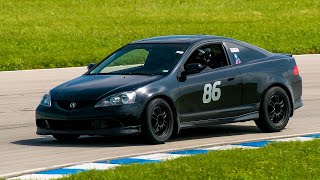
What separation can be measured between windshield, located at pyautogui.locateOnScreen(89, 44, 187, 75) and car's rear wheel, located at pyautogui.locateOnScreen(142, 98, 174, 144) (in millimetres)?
613

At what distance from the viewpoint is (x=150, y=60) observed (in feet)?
48.4

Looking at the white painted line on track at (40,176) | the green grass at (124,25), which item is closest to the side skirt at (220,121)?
the white painted line on track at (40,176)

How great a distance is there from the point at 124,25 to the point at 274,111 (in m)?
22.6

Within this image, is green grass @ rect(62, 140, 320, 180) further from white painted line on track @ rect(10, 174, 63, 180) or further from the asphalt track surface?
the asphalt track surface

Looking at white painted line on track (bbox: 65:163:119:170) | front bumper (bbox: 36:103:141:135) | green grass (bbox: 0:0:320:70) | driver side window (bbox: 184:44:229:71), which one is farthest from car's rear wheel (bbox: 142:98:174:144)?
green grass (bbox: 0:0:320:70)

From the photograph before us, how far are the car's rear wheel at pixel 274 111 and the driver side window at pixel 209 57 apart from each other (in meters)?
0.78

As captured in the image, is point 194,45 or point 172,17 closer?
point 194,45

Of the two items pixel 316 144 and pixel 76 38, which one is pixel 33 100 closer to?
pixel 316 144

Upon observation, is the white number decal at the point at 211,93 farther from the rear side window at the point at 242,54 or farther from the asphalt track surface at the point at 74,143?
the rear side window at the point at 242,54

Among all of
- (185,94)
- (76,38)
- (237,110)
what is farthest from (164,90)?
(76,38)

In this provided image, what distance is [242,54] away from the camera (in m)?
15.4

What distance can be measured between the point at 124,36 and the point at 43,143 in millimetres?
20098

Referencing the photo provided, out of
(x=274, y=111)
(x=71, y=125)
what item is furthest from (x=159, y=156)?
(x=274, y=111)

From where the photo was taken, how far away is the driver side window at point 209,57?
1490 cm
